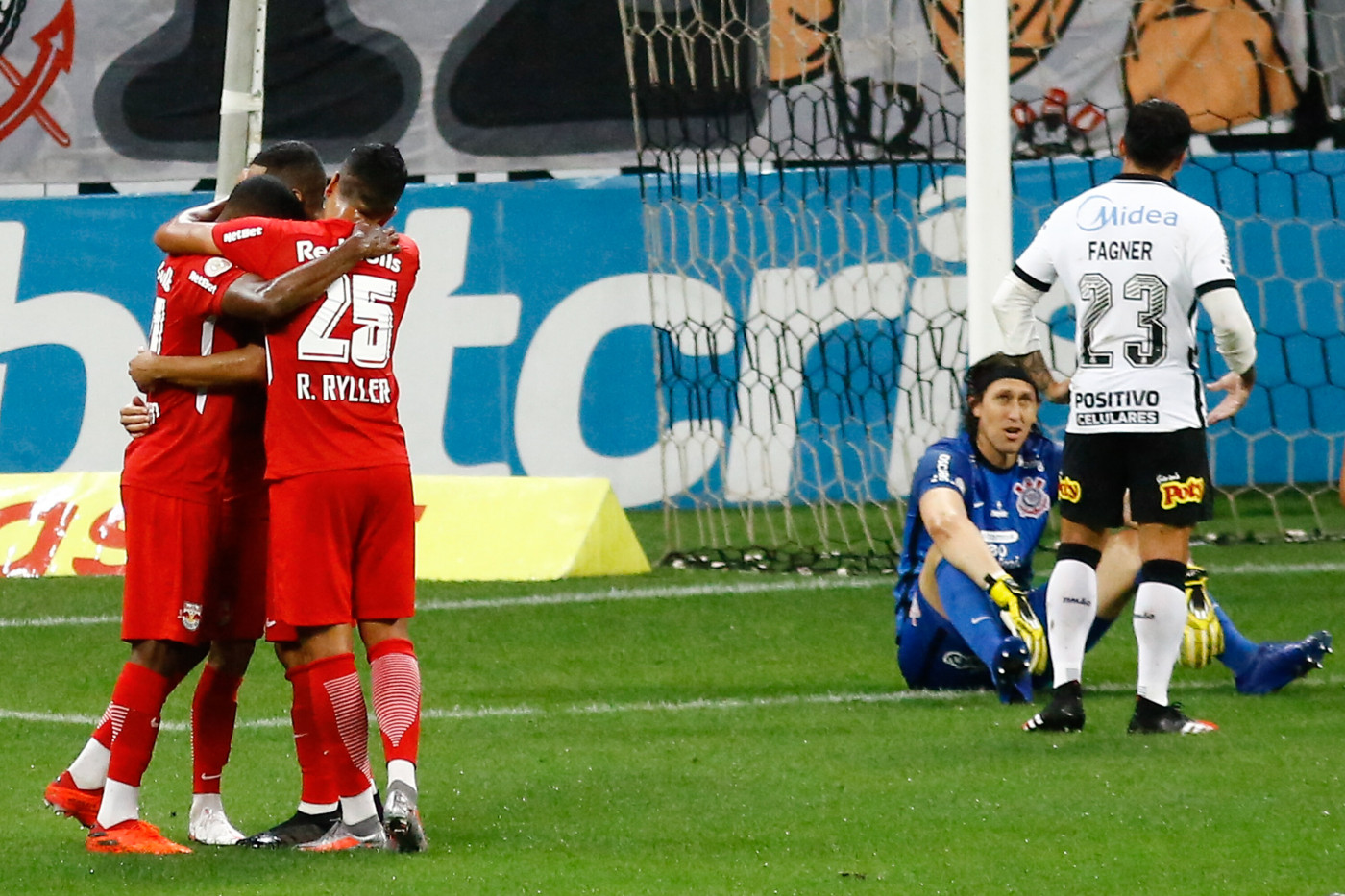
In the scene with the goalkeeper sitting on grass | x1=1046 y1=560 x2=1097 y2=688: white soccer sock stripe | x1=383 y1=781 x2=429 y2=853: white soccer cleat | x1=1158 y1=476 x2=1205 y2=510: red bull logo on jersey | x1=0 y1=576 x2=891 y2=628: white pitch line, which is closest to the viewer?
x1=383 y1=781 x2=429 y2=853: white soccer cleat

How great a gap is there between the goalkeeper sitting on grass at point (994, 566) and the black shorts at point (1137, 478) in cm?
46

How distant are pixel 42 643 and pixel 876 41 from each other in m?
5.45

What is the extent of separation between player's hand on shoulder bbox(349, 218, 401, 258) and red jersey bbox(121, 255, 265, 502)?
1.07 feet

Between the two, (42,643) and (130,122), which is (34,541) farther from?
(130,122)

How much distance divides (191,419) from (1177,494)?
2.53 meters

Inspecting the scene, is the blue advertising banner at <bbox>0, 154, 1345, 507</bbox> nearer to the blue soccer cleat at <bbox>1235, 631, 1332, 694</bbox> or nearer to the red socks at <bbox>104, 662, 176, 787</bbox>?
the blue soccer cleat at <bbox>1235, 631, 1332, 694</bbox>

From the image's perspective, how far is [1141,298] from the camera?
550 cm

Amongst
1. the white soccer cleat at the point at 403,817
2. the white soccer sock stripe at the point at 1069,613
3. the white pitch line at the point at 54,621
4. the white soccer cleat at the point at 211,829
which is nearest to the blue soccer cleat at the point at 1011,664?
the white soccer sock stripe at the point at 1069,613

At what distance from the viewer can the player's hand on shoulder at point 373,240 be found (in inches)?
167

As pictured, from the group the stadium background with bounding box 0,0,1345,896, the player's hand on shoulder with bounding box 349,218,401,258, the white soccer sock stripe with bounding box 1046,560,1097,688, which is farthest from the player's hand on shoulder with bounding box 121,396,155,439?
the white soccer sock stripe with bounding box 1046,560,1097,688

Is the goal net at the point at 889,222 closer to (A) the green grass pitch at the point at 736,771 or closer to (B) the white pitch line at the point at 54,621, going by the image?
(A) the green grass pitch at the point at 736,771

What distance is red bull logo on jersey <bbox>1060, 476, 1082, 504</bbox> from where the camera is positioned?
559 centimetres

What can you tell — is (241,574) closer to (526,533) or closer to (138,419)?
(138,419)

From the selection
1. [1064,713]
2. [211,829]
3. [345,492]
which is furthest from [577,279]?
[345,492]
